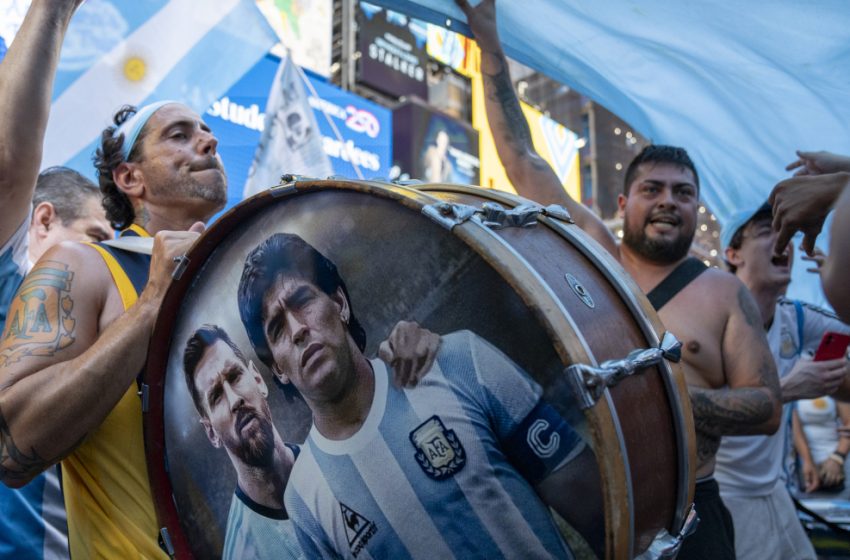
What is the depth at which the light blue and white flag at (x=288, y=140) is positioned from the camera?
14.9 feet

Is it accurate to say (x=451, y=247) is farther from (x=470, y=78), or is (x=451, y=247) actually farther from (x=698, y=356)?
(x=470, y=78)

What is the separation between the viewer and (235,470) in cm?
155

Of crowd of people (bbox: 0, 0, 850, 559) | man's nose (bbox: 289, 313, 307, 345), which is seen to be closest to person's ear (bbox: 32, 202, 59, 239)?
crowd of people (bbox: 0, 0, 850, 559)

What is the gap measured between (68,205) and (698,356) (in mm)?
2592

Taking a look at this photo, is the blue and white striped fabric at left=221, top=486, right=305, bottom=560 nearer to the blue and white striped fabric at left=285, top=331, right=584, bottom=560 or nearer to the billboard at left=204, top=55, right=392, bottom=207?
the blue and white striped fabric at left=285, top=331, right=584, bottom=560

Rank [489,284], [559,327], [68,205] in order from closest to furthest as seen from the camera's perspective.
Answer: [559,327], [489,284], [68,205]

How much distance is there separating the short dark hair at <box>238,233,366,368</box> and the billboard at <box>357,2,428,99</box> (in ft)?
49.5

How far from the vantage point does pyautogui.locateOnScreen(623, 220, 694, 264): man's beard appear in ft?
8.77

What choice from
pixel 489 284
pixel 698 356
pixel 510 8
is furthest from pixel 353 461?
pixel 510 8

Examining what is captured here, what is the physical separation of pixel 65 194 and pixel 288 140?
1744mm

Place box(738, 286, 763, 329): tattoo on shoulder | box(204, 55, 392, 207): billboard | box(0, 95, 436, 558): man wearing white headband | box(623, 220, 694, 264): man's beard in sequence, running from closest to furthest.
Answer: box(0, 95, 436, 558): man wearing white headband, box(738, 286, 763, 329): tattoo on shoulder, box(623, 220, 694, 264): man's beard, box(204, 55, 392, 207): billboard

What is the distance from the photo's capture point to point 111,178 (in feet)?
7.80

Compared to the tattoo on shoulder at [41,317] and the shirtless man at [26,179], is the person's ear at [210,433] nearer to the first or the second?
the tattoo on shoulder at [41,317]

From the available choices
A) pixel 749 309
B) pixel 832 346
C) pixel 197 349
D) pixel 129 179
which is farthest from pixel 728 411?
pixel 129 179
